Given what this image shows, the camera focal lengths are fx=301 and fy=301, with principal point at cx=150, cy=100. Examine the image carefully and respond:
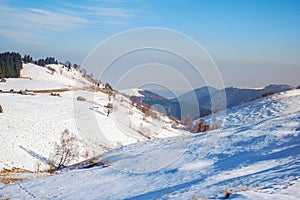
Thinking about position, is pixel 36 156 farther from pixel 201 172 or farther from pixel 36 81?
pixel 36 81

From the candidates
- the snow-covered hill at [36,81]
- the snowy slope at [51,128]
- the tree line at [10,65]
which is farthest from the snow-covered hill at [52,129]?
the tree line at [10,65]

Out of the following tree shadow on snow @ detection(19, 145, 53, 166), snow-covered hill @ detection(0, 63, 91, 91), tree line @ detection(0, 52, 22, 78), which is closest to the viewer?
tree shadow on snow @ detection(19, 145, 53, 166)

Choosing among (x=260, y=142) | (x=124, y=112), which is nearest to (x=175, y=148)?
(x=260, y=142)

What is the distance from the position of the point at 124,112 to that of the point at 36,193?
264 feet

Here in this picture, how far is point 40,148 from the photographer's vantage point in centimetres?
5297

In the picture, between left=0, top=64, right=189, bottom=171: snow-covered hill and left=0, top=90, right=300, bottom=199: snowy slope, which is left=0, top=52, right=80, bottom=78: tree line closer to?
left=0, top=64, right=189, bottom=171: snow-covered hill

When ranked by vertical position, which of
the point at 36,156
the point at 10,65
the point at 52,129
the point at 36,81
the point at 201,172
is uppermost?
the point at 10,65

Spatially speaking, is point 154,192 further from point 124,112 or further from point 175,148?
point 124,112

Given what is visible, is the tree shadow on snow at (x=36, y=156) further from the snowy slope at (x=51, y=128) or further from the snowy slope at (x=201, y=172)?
the snowy slope at (x=201, y=172)

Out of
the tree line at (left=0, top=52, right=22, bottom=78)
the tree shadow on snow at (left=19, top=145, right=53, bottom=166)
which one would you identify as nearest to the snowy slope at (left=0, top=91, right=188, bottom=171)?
the tree shadow on snow at (left=19, top=145, right=53, bottom=166)

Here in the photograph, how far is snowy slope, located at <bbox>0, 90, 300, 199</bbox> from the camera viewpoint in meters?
11.8

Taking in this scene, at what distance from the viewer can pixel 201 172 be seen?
15.4 m

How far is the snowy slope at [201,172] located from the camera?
11836mm

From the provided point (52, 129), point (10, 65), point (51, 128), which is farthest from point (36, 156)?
point (10, 65)
